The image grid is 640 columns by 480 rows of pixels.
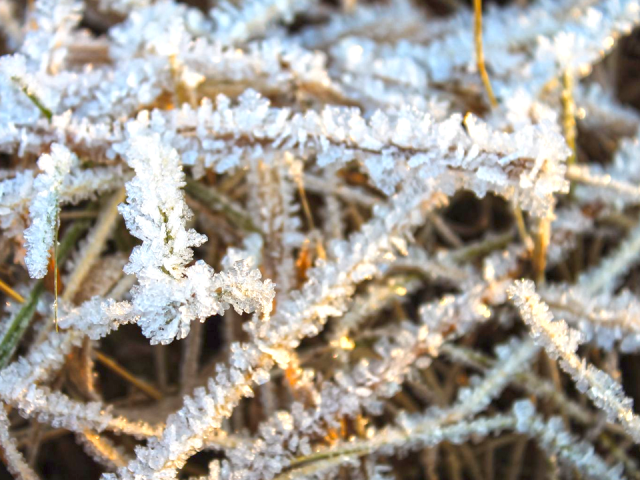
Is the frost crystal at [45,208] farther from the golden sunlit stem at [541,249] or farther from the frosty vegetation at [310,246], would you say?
the golden sunlit stem at [541,249]

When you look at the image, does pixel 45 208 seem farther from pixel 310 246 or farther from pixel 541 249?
pixel 541 249

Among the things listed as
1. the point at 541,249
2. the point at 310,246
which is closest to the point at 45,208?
the point at 310,246

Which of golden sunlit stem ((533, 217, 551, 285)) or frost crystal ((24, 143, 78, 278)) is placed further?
golden sunlit stem ((533, 217, 551, 285))

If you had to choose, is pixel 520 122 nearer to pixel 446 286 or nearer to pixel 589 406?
pixel 446 286

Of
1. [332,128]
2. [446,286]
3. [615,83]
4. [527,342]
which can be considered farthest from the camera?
[615,83]

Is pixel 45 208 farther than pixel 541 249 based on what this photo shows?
No

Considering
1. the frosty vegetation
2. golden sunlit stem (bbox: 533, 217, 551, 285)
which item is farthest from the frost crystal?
golden sunlit stem (bbox: 533, 217, 551, 285)

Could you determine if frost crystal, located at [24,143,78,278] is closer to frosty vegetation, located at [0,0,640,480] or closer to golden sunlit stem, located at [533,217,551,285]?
frosty vegetation, located at [0,0,640,480]

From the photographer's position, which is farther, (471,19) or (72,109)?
(471,19)

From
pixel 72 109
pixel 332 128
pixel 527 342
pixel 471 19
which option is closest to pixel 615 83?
pixel 471 19
